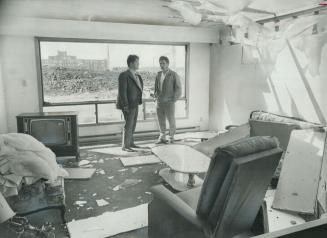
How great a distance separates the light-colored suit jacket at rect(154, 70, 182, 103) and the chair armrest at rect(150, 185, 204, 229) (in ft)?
10.3

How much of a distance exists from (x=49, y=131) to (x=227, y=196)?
3003mm

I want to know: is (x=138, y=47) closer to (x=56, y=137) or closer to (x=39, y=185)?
(x=56, y=137)

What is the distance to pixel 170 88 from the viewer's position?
4.94m

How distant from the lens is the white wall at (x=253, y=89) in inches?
143

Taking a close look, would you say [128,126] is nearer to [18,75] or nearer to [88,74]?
[88,74]

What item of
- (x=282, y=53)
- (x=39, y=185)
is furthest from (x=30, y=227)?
(x=282, y=53)

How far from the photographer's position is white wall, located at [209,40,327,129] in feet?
11.9

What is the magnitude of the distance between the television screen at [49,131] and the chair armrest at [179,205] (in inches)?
92.3

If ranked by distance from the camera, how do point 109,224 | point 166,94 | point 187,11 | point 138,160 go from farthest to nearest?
1. point 166,94
2. point 187,11
3. point 138,160
4. point 109,224

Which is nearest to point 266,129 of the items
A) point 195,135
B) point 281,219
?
point 281,219

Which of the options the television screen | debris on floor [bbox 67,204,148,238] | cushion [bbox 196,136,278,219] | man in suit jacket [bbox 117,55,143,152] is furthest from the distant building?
cushion [bbox 196,136,278,219]

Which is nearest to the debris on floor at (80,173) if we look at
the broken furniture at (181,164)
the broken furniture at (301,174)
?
the broken furniture at (181,164)

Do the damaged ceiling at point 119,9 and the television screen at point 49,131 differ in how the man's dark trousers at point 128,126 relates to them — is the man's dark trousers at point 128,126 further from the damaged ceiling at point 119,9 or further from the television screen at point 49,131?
the damaged ceiling at point 119,9

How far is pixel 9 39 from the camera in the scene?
440 centimetres
